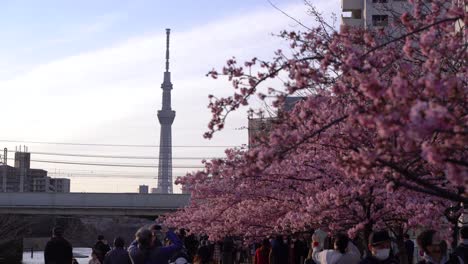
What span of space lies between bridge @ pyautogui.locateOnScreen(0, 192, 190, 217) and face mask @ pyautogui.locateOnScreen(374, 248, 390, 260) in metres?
49.8

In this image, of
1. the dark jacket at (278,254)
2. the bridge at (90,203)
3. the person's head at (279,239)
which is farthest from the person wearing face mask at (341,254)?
the bridge at (90,203)

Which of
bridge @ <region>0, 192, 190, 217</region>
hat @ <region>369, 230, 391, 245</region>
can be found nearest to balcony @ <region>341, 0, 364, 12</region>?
bridge @ <region>0, 192, 190, 217</region>

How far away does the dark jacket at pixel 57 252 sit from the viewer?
12.8m

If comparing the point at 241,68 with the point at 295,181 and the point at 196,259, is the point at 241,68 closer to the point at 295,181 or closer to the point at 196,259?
the point at 196,259

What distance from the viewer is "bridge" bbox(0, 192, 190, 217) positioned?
5700cm

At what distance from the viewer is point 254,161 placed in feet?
22.1

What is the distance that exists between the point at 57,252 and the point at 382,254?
6934mm

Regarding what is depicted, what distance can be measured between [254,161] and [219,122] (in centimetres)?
197

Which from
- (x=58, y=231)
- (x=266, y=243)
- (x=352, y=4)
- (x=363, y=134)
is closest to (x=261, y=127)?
(x=363, y=134)

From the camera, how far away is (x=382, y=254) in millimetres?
7250

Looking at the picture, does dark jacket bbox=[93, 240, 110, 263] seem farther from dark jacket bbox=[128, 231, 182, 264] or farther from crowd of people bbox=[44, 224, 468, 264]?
dark jacket bbox=[128, 231, 182, 264]

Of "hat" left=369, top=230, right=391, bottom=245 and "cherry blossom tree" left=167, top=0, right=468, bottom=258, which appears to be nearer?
"cherry blossom tree" left=167, top=0, right=468, bottom=258

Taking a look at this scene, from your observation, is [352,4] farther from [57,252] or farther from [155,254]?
[155,254]

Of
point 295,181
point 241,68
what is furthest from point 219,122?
point 295,181
